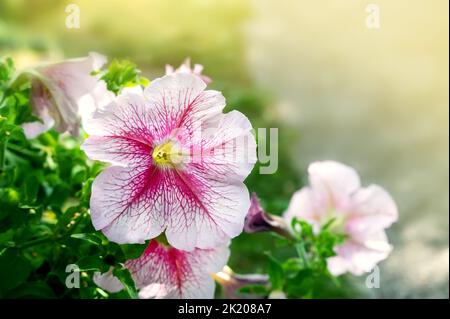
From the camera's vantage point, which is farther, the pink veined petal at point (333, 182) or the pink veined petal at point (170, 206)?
the pink veined petal at point (333, 182)

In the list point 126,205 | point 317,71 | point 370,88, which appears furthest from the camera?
point 317,71

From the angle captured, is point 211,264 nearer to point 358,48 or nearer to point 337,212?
point 337,212

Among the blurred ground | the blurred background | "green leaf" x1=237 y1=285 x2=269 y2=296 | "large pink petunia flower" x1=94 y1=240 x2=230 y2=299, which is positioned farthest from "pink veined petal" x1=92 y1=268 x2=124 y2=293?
the blurred ground

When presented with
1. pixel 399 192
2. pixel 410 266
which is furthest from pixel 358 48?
pixel 410 266

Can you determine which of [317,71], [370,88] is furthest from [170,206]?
[317,71]

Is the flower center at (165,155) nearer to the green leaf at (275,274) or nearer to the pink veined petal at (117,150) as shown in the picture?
the pink veined petal at (117,150)

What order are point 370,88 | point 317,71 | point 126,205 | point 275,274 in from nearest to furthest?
1. point 126,205
2. point 275,274
3. point 370,88
4. point 317,71

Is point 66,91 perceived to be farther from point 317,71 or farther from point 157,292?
point 317,71

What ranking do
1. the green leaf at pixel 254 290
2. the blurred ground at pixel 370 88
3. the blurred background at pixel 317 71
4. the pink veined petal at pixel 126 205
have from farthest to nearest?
the blurred ground at pixel 370 88 < the blurred background at pixel 317 71 < the green leaf at pixel 254 290 < the pink veined petal at pixel 126 205

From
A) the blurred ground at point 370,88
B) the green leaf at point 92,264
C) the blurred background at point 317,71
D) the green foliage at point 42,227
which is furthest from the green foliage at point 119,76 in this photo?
the blurred ground at point 370,88
